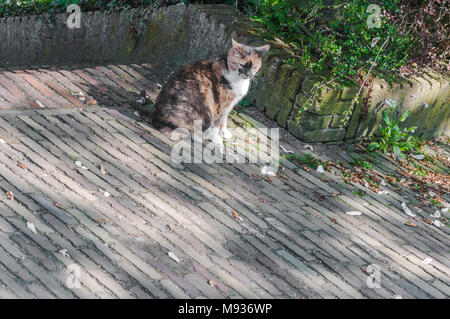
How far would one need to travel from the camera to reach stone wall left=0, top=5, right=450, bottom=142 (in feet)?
20.7

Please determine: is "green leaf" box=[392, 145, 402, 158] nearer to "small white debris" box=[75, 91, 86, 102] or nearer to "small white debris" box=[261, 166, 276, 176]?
"small white debris" box=[261, 166, 276, 176]

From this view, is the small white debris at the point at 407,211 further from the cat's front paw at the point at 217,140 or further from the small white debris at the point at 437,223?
the cat's front paw at the point at 217,140

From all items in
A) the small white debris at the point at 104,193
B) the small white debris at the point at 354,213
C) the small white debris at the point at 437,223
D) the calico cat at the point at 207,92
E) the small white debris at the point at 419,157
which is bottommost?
the small white debris at the point at 104,193

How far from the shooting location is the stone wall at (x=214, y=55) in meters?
6.31

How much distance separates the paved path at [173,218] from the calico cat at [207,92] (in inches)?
9.1

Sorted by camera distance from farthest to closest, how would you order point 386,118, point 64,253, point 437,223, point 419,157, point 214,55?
point 214,55 → point 419,157 → point 386,118 → point 437,223 → point 64,253

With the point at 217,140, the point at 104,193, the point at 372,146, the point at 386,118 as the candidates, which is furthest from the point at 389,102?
the point at 104,193

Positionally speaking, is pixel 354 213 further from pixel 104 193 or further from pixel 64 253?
pixel 64 253

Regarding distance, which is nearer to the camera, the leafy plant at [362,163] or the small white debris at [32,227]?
the small white debris at [32,227]

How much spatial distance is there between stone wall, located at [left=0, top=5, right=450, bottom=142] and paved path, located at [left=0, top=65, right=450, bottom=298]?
386 millimetres

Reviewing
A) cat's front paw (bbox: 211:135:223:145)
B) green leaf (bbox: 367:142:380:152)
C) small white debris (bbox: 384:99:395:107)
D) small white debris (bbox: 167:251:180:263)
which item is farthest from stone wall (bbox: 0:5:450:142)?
small white debris (bbox: 167:251:180:263)

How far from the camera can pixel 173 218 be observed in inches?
176

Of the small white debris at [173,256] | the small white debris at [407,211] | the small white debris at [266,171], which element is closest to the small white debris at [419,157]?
the small white debris at [407,211]

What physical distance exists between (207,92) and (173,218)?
1.72 metres
